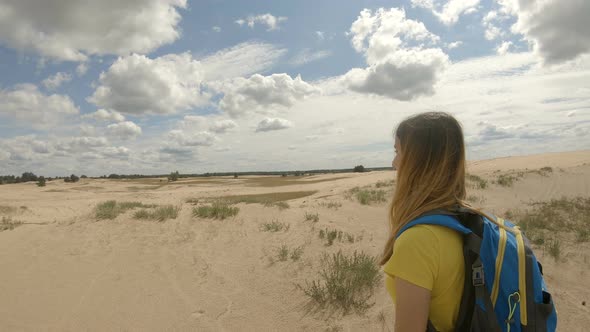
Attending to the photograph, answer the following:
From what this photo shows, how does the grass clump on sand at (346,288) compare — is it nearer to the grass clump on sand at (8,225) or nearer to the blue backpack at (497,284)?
the blue backpack at (497,284)

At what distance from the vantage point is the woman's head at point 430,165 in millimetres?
1418

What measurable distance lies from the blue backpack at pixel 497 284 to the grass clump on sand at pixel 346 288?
10.3ft

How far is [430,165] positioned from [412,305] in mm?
559

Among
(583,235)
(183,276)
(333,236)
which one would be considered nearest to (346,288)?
(333,236)

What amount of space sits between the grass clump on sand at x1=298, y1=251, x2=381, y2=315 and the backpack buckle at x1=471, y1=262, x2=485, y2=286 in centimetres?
324

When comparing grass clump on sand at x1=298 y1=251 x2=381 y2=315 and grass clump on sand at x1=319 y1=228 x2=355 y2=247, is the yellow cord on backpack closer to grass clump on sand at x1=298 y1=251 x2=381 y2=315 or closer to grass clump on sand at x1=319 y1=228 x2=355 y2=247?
grass clump on sand at x1=298 y1=251 x2=381 y2=315

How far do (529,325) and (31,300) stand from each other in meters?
6.05

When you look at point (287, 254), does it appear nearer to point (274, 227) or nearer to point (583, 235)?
point (274, 227)

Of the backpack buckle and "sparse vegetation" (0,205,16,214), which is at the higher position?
the backpack buckle

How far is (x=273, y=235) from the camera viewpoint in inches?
317

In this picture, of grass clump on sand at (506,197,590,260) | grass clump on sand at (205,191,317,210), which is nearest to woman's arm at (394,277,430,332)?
grass clump on sand at (506,197,590,260)

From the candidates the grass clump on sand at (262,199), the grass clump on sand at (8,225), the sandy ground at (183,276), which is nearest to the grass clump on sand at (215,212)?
the sandy ground at (183,276)

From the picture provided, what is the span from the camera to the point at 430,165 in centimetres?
144

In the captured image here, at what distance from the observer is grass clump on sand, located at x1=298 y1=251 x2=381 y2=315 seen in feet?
14.2
